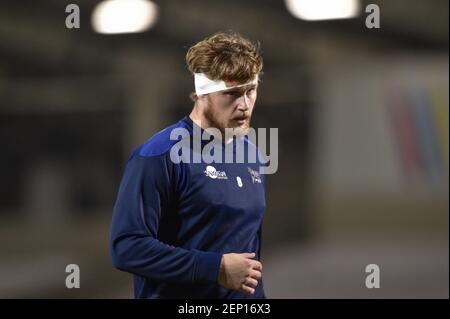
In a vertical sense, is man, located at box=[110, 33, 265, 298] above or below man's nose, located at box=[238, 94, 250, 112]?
below

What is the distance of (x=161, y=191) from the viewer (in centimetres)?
234

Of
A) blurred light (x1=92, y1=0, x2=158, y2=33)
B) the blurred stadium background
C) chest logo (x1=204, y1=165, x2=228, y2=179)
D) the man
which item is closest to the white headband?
the man

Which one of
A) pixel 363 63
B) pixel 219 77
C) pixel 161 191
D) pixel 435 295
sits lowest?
pixel 435 295

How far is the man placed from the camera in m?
2.32

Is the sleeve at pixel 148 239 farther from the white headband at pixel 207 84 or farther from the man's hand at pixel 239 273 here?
the white headband at pixel 207 84

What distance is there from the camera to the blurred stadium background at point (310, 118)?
29.0 feet

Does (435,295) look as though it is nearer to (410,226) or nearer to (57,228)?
(410,226)

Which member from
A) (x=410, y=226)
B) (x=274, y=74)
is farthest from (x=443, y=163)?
(x=274, y=74)

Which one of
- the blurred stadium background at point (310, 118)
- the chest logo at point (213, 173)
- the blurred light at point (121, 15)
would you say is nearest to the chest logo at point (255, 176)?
the chest logo at point (213, 173)

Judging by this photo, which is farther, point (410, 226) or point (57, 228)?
point (57, 228)

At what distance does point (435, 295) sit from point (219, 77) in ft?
16.7

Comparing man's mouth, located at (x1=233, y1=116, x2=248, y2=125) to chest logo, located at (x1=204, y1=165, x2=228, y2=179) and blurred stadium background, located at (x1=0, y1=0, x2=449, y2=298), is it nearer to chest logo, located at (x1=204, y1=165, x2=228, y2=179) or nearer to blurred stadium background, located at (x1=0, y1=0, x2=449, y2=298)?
chest logo, located at (x1=204, y1=165, x2=228, y2=179)

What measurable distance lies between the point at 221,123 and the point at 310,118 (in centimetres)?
1024

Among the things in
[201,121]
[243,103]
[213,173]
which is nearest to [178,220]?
[213,173]
